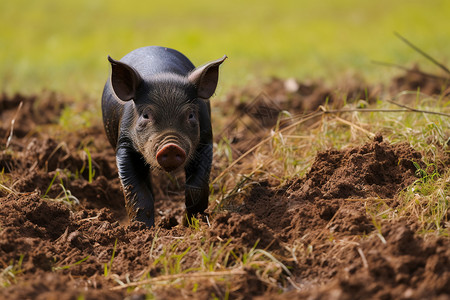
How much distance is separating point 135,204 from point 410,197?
6.46 ft

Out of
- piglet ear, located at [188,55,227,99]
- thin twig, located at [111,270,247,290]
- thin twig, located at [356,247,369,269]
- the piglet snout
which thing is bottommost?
thin twig, located at [356,247,369,269]

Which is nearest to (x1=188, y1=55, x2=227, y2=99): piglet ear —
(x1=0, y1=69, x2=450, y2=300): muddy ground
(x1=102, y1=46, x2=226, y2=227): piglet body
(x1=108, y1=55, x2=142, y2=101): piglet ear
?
(x1=102, y1=46, x2=226, y2=227): piglet body

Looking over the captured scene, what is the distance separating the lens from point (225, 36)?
13961 millimetres

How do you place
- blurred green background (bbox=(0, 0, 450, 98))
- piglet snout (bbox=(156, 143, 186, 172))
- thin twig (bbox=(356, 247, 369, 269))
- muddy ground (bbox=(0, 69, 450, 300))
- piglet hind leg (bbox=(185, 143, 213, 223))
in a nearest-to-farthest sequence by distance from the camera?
1. muddy ground (bbox=(0, 69, 450, 300))
2. thin twig (bbox=(356, 247, 369, 269))
3. piglet snout (bbox=(156, 143, 186, 172))
4. piglet hind leg (bbox=(185, 143, 213, 223))
5. blurred green background (bbox=(0, 0, 450, 98))

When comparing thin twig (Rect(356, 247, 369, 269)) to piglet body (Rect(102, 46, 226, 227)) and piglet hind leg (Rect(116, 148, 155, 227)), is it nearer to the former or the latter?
piglet body (Rect(102, 46, 226, 227))

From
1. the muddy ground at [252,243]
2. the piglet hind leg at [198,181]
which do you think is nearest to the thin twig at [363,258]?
the muddy ground at [252,243]

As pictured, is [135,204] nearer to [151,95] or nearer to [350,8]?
[151,95]

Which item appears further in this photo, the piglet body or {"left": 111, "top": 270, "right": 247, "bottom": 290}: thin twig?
the piglet body

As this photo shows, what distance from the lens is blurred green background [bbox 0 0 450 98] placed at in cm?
1012

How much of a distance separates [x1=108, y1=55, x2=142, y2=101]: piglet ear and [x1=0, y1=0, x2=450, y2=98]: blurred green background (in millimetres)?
4422

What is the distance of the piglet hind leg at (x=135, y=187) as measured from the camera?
14.5ft

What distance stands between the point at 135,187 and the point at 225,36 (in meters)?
9.92

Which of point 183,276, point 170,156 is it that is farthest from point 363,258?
point 170,156

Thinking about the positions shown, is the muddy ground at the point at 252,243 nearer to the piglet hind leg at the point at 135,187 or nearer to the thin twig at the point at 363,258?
the thin twig at the point at 363,258
